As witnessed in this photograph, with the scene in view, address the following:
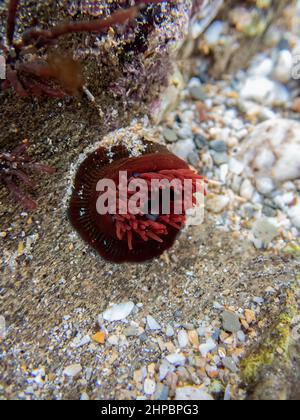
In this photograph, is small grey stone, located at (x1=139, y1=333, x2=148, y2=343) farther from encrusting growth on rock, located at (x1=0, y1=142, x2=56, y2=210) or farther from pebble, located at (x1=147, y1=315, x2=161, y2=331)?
encrusting growth on rock, located at (x1=0, y1=142, x2=56, y2=210)

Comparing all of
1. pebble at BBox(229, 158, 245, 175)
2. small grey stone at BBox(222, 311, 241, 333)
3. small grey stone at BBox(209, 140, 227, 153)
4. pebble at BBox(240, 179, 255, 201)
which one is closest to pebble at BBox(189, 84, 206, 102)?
small grey stone at BBox(209, 140, 227, 153)

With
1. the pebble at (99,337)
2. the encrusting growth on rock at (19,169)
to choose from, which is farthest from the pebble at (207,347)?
the encrusting growth on rock at (19,169)

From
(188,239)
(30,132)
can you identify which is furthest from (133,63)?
(188,239)

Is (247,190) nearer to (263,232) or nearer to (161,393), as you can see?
(263,232)

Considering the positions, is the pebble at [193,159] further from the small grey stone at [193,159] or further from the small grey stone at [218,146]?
the small grey stone at [218,146]

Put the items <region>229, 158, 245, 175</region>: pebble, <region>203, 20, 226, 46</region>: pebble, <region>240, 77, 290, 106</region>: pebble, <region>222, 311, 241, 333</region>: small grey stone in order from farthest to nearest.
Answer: <region>240, 77, 290, 106</region>: pebble < <region>203, 20, 226, 46</region>: pebble < <region>229, 158, 245, 175</region>: pebble < <region>222, 311, 241, 333</region>: small grey stone

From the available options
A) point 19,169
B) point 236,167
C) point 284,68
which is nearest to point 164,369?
point 19,169
